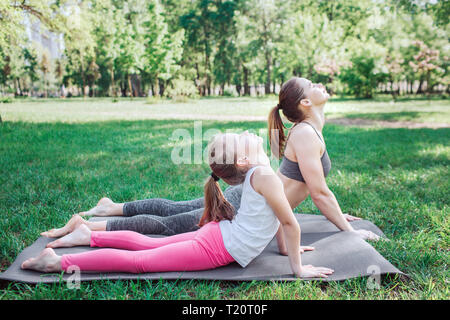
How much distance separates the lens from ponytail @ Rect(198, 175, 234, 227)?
220 centimetres

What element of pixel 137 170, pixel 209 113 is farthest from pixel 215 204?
pixel 209 113

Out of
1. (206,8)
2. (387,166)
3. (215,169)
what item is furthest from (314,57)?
(215,169)

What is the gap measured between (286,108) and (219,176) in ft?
2.80

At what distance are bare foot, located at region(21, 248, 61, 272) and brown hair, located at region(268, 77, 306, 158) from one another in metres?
1.76

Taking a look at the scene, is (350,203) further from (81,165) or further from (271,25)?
(271,25)

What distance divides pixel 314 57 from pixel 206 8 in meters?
14.0

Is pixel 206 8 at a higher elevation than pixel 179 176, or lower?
higher

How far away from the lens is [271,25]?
101 ft

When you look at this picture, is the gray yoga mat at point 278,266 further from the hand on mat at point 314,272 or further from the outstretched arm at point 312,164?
the outstretched arm at point 312,164

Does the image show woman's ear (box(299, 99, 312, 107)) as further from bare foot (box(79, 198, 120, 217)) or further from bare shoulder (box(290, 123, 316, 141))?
bare foot (box(79, 198, 120, 217))

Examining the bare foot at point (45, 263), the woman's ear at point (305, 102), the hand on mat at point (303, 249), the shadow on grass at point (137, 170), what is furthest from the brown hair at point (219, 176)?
the shadow on grass at point (137, 170)

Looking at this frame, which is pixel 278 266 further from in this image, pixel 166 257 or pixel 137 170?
pixel 137 170

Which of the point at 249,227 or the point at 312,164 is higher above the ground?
the point at 312,164

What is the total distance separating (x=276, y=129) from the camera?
104 inches
